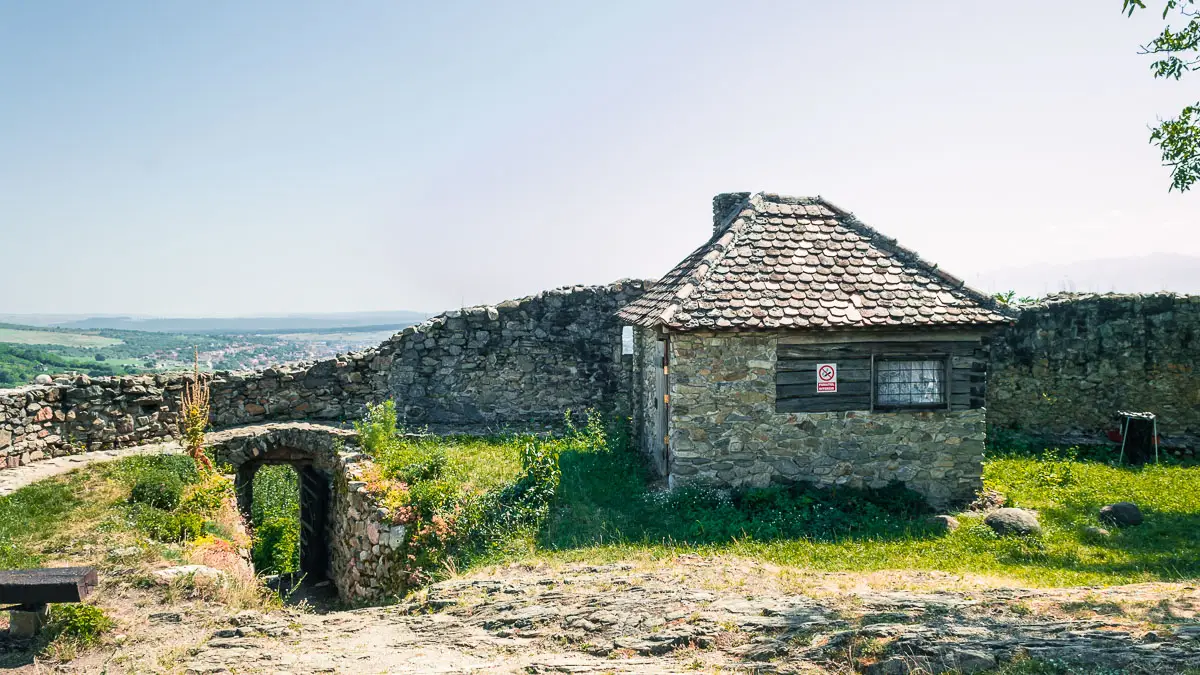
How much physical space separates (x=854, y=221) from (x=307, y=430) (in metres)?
10.9

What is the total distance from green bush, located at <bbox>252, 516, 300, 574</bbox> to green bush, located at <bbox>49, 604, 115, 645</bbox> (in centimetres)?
1015

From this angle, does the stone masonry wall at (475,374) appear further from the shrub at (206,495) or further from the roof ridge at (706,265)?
the roof ridge at (706,265)

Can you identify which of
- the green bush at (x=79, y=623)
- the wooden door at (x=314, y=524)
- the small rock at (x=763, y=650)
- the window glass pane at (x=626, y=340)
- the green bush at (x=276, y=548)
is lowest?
the green bush at (x=276, y=548)

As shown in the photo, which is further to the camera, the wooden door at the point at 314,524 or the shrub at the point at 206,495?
the wooden door at the point at 314,524

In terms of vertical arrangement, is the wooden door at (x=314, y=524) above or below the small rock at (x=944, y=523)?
below

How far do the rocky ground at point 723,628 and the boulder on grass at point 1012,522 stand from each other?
2.09 m

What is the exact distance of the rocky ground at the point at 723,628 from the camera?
4.92 metres

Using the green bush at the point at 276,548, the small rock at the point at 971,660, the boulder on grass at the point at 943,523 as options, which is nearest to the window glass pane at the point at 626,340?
the boulder on grass at the point at 943,523

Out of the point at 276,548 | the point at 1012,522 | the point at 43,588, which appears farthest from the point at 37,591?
the point at 276,548

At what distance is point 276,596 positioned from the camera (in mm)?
8703

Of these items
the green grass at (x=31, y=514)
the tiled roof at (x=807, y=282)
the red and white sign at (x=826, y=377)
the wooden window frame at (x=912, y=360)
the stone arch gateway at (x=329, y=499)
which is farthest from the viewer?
the wooden window frame at (x=912, y=360)

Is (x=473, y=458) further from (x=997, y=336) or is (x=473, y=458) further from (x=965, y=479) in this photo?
(x=997, y=336)

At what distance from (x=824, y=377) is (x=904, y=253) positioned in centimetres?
281

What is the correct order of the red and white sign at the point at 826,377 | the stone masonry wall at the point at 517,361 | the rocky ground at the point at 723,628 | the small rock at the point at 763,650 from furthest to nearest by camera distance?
the stone masonry wall at the point at 517,361, the red and white sign at the point at 826,377, the small rock at the point at 763,650, the rocky ground at the point at 723,628
